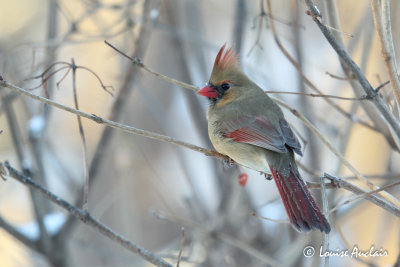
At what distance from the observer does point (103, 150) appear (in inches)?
119

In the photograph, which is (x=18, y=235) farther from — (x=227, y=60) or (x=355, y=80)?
(x=355, y=80)

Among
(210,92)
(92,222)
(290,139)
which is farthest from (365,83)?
(210,92)

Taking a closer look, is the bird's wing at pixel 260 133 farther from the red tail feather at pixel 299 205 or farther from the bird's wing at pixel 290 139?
the red tail feather at pixel 299 205

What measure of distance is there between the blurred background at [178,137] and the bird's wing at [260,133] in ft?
0.51

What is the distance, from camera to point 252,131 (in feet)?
9.16

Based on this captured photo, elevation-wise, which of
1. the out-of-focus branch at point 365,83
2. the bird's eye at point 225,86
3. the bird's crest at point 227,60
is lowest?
the bird's eye at point 225,86

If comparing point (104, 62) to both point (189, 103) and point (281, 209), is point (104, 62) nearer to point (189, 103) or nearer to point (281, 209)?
point (189, 103)

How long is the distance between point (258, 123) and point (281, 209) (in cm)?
98

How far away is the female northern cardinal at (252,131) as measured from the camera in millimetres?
2377

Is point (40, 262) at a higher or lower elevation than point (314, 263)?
lower

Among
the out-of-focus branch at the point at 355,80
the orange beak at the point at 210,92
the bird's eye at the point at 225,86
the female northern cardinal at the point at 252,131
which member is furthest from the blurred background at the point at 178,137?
the orange beak at the point at 210,92

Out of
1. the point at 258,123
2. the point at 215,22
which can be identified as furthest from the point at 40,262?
the point at 215,22

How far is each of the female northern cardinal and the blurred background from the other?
0.11 m

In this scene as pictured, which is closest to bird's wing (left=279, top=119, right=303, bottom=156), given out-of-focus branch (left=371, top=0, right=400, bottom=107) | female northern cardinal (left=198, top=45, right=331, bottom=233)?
female northern cardinal (left=198, top=45, right=331, bottom=233)
